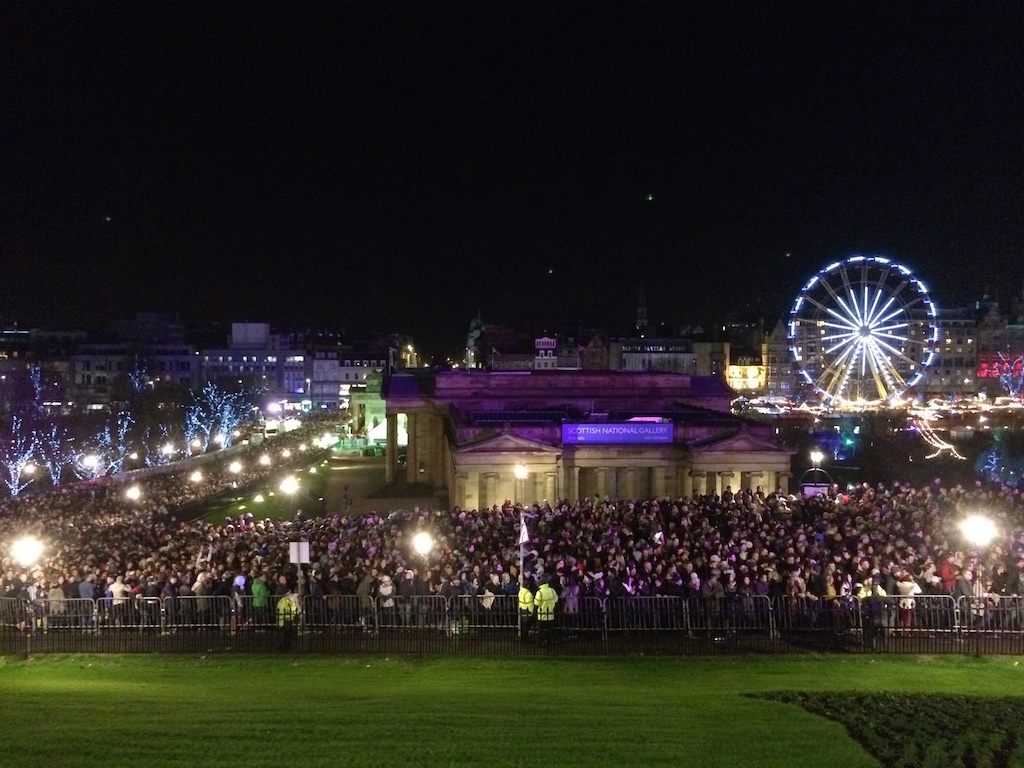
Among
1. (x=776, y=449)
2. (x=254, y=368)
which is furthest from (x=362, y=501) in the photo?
(x=254, y=368)

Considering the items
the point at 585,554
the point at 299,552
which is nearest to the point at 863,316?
the point at 585,554

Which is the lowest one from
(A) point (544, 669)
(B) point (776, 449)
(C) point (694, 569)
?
(A) point (544, 669)

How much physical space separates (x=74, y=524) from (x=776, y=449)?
3317 centimetres

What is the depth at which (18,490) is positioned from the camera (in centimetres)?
5912

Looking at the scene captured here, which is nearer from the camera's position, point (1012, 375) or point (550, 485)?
point (550, 485)

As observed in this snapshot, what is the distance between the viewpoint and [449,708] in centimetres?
1391

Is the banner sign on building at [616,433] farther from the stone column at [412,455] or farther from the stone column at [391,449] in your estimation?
the stone column at [391,449]

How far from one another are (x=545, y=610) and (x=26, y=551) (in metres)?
15.0

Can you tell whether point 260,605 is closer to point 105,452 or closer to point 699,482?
point 699,482

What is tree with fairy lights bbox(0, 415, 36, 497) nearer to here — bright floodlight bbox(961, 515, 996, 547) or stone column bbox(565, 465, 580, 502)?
stone column bbox(565, 465, 580, 502)

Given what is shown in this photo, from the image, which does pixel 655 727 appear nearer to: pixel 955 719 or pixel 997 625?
pixel 955 719

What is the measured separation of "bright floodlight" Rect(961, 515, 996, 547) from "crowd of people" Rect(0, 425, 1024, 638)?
416 millimetres

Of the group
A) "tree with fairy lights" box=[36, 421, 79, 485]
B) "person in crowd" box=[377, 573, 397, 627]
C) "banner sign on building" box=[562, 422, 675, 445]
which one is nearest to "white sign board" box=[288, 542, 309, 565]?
"person in crowd" box=[377, 573, 397, 627]

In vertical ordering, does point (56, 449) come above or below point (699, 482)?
above
